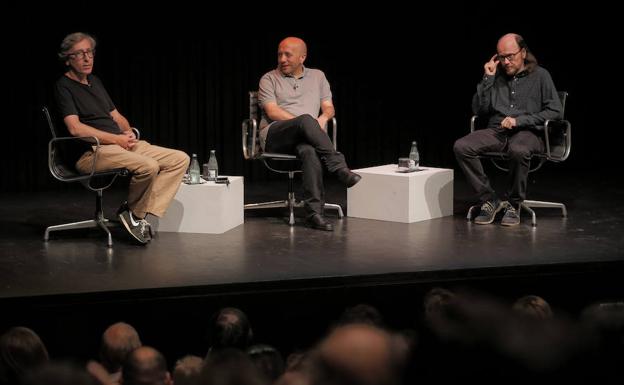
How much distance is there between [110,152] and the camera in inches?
198

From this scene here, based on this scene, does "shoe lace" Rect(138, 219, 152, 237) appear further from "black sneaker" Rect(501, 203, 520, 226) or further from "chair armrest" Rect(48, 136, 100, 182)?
"black sneaker" Rect(501, 203, 520, 226)

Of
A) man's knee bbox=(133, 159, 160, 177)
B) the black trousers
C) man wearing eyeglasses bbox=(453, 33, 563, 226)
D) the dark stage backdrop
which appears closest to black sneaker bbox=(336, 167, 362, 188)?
the black trousers

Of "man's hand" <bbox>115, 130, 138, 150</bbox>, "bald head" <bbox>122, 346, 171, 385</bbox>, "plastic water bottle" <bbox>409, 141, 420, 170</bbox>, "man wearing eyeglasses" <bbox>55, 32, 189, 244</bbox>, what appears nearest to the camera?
"bald head" <bbox>122, 346, 171, 385</bbox>

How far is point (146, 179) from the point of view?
5.06 meters

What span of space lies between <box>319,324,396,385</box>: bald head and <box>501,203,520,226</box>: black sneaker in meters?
3.99

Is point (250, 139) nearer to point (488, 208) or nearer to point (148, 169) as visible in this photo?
point (148, 169)

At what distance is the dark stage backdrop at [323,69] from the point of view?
6789 millimetres

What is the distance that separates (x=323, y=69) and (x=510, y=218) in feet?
8.06

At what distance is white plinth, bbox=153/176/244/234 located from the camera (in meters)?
5.35

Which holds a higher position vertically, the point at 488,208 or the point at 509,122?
the point at 509,122

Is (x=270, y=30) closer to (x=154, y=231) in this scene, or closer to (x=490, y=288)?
(x=154, y=231)

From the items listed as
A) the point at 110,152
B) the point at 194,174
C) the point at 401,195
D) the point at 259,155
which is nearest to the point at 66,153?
the point at 110,152

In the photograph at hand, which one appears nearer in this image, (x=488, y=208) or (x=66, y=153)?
(x=66, y=153)

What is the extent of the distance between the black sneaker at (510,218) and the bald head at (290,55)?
4.95ft
